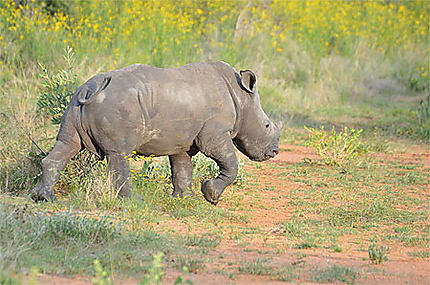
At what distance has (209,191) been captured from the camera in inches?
258

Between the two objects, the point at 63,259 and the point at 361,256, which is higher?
the point at 63,259

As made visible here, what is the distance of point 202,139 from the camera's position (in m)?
6.42

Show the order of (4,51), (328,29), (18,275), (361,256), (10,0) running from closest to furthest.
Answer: (18,275), (361,256), (4,51), (10,0), (328,29)

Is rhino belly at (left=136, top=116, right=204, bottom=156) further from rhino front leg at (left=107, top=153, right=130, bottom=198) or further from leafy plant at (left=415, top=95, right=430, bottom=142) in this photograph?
leafy plant at (left=415, top=95, right=430, bottom=142)

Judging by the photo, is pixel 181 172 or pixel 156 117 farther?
pixel 181 172

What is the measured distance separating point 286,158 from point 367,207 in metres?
3.41

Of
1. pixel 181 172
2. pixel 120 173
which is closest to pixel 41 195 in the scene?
pixel 120 173

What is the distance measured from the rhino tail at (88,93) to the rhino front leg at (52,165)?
0.44 m

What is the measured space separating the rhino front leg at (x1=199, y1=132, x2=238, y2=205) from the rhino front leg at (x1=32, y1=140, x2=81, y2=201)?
1293 mm

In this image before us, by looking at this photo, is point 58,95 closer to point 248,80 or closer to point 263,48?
point 248,80

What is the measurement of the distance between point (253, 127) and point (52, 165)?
85.0 inches

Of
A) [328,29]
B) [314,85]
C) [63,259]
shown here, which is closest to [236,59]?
[314,85]

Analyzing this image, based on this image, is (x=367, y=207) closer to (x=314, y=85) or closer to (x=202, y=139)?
(x=202, y=139)

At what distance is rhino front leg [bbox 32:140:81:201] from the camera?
6113mm
